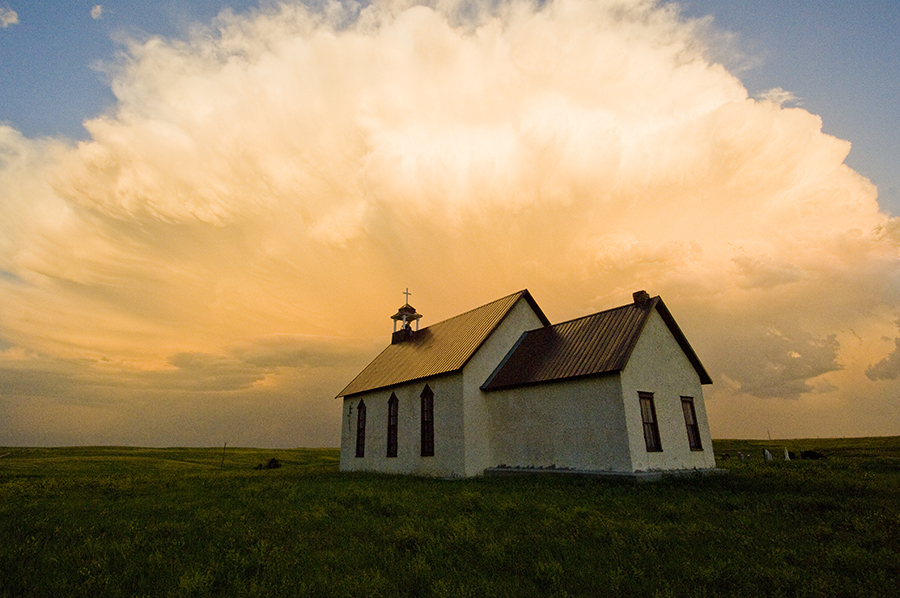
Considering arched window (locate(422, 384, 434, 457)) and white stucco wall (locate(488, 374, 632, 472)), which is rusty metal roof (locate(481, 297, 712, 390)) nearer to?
white stucco wall (locate(488, 374, 632, 472))

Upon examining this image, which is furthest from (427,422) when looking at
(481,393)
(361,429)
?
(361,429)

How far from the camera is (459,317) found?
30531mm

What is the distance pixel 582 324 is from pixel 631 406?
593 centimetres

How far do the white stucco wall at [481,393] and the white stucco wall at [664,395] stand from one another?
24.1 ft

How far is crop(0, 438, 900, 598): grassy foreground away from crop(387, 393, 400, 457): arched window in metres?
12.3

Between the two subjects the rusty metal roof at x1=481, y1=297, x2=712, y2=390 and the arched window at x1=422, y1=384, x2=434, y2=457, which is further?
the arched window at x1=422, y1=384, x2=434, y2=457

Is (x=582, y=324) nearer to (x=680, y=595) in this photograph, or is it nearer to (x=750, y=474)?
(x=750, y=474)

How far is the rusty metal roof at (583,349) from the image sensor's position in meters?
18.9

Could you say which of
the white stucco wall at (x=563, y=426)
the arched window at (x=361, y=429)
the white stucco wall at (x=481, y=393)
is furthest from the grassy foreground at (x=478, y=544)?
the arched window at (x=361, y=429)

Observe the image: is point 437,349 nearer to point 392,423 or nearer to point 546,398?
point 392,423

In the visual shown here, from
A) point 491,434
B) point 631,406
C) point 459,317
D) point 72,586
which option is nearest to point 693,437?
point 631,406

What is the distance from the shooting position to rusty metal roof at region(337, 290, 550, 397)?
24.3 m

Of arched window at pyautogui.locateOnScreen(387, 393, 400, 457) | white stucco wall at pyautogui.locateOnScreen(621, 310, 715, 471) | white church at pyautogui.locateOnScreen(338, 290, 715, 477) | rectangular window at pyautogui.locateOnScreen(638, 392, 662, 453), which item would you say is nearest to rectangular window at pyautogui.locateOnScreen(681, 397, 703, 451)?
white church at pyautogui.locateOnScreen(338, 290, 715, 477)

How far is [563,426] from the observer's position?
1916 centimetres
